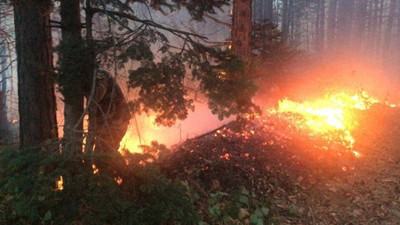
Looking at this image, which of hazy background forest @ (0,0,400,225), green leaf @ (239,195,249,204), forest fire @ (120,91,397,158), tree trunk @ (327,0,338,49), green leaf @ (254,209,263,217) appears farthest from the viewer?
tree trunk @ (327,0,338,49)

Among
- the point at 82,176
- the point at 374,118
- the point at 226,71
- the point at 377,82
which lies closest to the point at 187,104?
the point at 226,71

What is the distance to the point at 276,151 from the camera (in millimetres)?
6875

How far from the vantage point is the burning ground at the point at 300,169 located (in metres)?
5.32

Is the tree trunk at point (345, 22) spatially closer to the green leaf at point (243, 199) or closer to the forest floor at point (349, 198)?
the forest floor at point (349, 198)

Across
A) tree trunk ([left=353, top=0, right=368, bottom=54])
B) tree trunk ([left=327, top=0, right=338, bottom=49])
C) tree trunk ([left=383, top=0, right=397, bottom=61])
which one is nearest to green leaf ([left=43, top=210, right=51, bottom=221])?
tree trunk ([left=327, top=0, right=338, bottom=49])

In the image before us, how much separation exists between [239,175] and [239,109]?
1280 millimetres

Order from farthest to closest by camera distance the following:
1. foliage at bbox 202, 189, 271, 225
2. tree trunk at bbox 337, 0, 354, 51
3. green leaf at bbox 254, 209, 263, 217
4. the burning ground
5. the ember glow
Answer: tree trunk at bbox 337, 0, 354, 51, the ember glow, the burning ground, green leaf at bbox 254, 209, 263, 217, foliage at bbox 202, 189, 271, 225

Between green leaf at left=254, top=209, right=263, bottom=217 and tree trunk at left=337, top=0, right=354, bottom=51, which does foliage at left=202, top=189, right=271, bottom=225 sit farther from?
tree trunk at left=337, top=0, right=354, bottom=51

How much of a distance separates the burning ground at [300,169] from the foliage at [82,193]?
161 cm

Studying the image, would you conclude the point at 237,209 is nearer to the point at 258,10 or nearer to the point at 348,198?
the point at 348,198

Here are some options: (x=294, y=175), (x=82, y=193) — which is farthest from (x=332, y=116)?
(x=82, y=193)

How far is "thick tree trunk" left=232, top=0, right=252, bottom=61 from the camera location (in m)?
9.02

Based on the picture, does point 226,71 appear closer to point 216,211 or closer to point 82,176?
point 216,211

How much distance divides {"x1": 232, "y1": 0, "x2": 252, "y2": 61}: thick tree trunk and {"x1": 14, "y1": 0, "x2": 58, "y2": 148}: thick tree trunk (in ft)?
17.4
